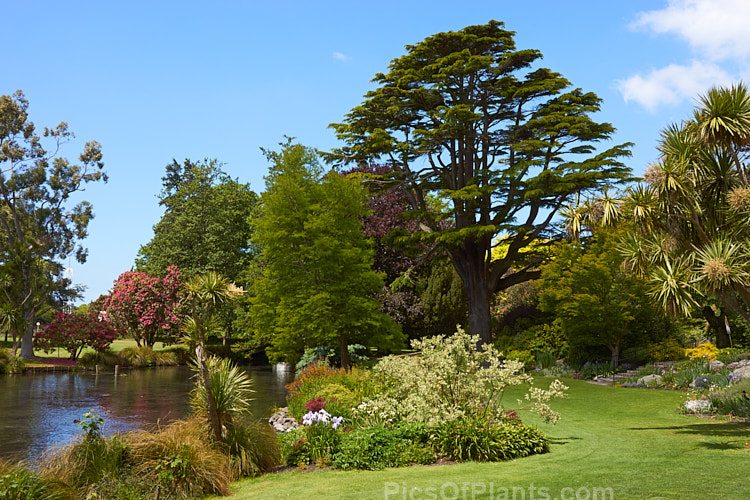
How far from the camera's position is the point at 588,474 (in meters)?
7.87

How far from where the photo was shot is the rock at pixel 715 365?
18.9 metres

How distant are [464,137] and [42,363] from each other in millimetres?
27779

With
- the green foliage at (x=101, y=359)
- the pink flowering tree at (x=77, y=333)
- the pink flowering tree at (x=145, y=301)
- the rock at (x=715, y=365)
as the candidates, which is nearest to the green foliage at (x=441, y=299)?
the rock at (x=715, y=365)

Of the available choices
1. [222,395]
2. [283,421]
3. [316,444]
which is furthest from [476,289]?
[222,395]

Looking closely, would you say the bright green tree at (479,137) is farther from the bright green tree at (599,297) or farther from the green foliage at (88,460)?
the green foliage at (88,460)

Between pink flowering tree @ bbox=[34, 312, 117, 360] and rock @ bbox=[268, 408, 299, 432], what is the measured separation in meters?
25.1

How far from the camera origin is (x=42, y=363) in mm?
35562

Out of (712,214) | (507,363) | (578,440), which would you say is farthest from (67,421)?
(712,214)

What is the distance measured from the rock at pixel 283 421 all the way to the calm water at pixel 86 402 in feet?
5.09

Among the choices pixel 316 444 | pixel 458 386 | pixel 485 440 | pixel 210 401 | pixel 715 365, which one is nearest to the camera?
pixel 485 440

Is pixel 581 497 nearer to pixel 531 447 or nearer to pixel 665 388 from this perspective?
pixel 531 447

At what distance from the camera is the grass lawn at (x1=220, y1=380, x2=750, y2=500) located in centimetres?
Answer: 702

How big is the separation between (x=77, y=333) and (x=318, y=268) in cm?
2117

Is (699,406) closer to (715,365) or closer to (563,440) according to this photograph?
(563,440)
